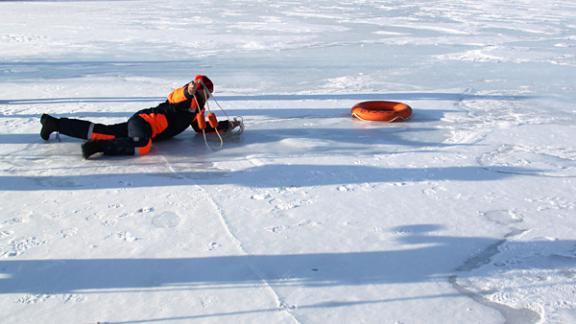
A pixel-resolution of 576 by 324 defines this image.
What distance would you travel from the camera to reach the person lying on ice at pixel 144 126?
14.9 ft

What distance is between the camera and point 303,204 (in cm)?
368

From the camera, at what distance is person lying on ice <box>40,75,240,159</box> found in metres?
4.55

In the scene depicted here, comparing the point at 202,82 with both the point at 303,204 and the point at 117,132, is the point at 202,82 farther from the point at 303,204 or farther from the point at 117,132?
the point at 303,204

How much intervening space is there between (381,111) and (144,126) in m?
2.17

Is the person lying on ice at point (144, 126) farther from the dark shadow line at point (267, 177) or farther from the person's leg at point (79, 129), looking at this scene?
the dark shadow line at point (267, 177)

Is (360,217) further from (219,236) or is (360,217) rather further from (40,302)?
(40,302)

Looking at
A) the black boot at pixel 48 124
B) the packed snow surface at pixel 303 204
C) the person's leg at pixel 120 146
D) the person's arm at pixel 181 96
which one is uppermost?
the person's arm at pixel 181 96

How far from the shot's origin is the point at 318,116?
233 inches

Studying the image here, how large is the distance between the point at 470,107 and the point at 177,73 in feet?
13.4

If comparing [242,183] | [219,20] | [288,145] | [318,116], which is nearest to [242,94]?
[318,116]

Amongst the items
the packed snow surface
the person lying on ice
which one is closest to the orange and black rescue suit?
the person lying on ice

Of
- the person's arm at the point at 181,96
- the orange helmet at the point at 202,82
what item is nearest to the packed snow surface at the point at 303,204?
the person's arm at the point at 181,96

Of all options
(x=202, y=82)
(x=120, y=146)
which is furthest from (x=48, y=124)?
(x=202, y=82)

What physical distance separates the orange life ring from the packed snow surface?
0.28 feet
